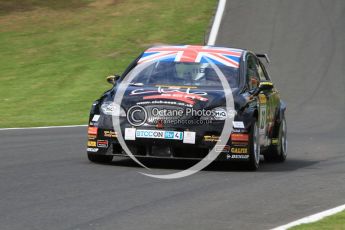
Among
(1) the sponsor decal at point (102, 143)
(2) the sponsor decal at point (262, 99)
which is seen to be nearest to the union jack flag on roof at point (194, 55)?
(2) the sponsor decal at point (262, 99)

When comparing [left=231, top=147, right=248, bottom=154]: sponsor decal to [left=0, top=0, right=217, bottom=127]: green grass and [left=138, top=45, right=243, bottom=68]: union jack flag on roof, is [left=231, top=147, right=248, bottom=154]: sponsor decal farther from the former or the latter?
[left=0, top=0, right=217, bottom=127]: green grass

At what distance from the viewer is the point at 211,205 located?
822 centimetres

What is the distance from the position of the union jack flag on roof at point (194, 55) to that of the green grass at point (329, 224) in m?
4.79

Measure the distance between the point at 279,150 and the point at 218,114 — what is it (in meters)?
2.46

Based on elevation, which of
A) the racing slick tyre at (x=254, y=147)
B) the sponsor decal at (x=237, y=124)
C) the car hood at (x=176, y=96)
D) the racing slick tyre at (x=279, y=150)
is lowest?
the racing slick tyre at (x=279, y=150)

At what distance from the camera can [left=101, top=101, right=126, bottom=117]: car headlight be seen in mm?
10914

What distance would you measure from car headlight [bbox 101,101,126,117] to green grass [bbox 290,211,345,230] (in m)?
3.86

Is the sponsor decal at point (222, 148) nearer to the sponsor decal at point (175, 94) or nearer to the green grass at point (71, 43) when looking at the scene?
the sponsor decal at point (175, 94)

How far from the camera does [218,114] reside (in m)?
10.8

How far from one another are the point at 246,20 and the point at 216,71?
63.2ft

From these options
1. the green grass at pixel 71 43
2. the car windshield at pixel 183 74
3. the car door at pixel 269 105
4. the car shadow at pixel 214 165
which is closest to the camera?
the car shadow at pixel 214 165

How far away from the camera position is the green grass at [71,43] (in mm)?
21953

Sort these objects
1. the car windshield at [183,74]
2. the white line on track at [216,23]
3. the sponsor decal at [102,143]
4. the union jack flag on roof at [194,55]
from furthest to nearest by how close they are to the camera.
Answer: the white line on track at [216,23]
the union jack flag on roof at [194,55]
the car windshield at [183,74]
the sponsor decal at [102,143]

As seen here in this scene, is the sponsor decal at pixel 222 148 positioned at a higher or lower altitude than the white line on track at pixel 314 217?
lower
